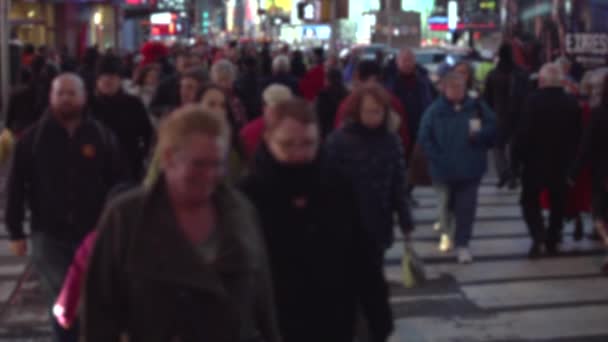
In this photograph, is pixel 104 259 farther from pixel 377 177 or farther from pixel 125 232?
pixel 377 177

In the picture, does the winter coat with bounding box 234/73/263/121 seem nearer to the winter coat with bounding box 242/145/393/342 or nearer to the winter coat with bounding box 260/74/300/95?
the winter coat with bounding box 260/74/300/95

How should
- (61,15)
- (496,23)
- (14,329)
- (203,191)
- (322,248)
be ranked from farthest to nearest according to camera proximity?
1. (496,23)
2. (61,15)
3. (14,329)
4. (322,248)
5. (203,191)

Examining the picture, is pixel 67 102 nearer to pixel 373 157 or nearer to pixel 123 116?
pixel 373 157

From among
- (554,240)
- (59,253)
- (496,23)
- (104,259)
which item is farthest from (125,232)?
(496,23)

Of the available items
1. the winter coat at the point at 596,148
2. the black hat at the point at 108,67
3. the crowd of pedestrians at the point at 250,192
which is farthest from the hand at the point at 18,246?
the winter coat at the point at 596,148

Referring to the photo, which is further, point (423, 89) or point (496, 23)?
point (496, 23)

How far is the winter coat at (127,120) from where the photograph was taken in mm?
9430

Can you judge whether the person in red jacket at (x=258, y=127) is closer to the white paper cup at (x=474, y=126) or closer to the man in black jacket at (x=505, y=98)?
the white paper cup at (x=474, y=126)

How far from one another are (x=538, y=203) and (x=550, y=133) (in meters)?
0.73

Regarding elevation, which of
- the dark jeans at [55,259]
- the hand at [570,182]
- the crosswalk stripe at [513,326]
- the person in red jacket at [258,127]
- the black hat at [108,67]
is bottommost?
the crosswalk stripe at [513,326]

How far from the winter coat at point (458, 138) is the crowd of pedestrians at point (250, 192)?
0.01 meters

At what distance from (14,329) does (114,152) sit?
2365mm

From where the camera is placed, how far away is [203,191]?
12.5 ft

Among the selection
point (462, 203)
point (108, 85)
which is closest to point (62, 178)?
point (108, 85)
